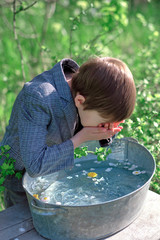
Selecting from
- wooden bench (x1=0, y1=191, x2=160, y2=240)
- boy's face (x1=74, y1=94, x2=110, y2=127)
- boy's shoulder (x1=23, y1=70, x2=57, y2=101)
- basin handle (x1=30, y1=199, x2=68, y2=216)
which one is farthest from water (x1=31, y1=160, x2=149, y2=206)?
boy's shoulder (x1=23, y1=70, x2=57, y2=101)

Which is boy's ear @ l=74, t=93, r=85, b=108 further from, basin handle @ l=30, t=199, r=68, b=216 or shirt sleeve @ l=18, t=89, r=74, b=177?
basin handle @ l=30, t=199, r=68, b=216

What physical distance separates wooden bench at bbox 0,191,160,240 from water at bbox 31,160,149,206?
0.42 ft

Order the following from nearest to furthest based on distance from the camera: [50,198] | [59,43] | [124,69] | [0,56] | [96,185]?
[124,69] → [50,198] → [96,185] → [0,56] → [59,43]

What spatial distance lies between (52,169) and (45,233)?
0.28m

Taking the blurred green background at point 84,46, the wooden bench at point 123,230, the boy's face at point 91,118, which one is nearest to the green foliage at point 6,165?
the wooden bench at point 123,230

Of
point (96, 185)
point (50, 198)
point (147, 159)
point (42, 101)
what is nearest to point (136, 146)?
point (147, 159)

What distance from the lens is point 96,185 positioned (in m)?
1.64

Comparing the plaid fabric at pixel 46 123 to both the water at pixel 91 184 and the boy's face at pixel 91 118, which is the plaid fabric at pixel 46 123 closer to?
the boy's face at pixel 91 118

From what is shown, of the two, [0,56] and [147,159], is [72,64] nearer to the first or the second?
[147,159]

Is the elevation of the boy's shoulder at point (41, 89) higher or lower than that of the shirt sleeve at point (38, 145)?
higher

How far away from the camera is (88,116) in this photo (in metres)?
1.31

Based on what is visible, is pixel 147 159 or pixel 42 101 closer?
pixel 42 101

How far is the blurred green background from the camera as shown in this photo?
6.54ft

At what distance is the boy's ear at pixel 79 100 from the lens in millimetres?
1273
